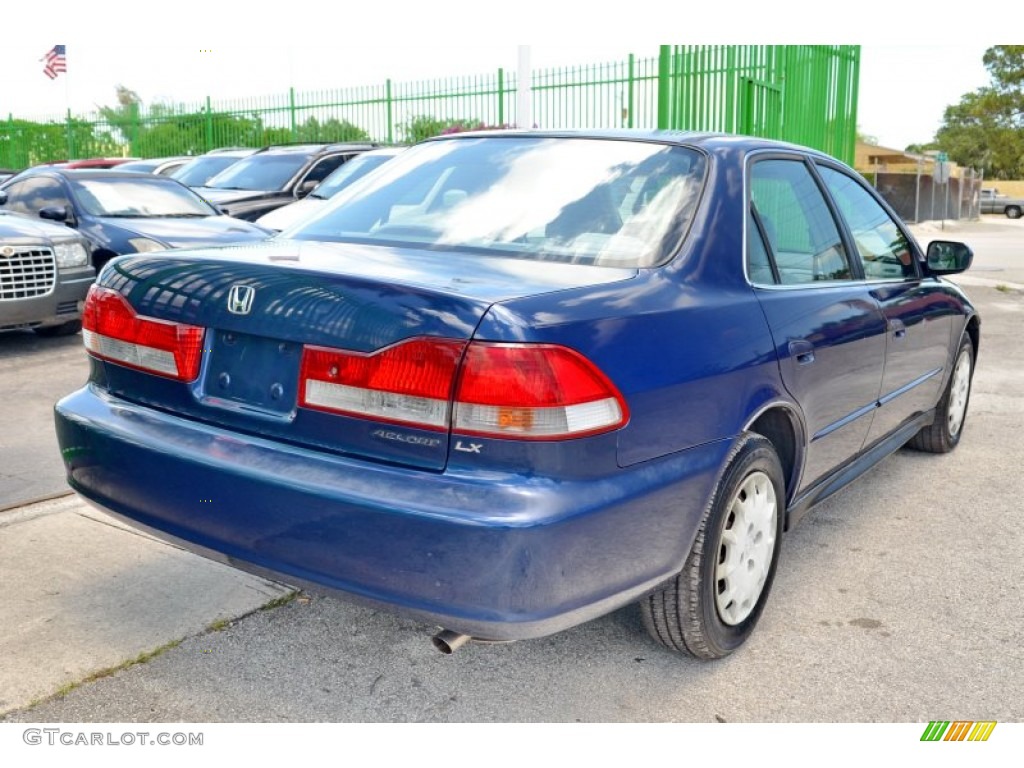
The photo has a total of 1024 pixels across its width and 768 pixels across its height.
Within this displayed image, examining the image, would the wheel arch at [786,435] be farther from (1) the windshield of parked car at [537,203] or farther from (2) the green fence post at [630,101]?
(2) the green fence post at [630,101]

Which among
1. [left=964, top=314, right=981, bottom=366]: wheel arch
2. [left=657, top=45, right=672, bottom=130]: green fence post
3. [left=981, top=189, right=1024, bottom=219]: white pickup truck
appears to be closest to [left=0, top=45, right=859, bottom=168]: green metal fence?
[left=657, top=45, right=672, bottom=130]: green fence post

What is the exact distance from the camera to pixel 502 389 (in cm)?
230

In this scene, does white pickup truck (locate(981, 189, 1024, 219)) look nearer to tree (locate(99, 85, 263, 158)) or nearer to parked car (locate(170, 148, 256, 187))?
tree (locate(99, 85, 263, 158))

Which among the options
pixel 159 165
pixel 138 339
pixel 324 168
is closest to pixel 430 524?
pixel 138 339

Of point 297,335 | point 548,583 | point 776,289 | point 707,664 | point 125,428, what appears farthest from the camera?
point 776,289

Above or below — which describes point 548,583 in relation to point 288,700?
above

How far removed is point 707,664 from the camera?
3047 mm

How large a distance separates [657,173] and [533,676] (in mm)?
1558

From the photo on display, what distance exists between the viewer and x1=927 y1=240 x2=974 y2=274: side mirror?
15.1 feet

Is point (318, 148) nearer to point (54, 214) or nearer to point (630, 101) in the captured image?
point (54, 214)

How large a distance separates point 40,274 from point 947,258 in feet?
21.3

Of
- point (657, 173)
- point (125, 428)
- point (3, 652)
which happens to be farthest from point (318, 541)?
point (657, 173)

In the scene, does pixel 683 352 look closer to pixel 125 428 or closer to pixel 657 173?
pixel 657 173

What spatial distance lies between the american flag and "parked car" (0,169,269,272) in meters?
21.4
